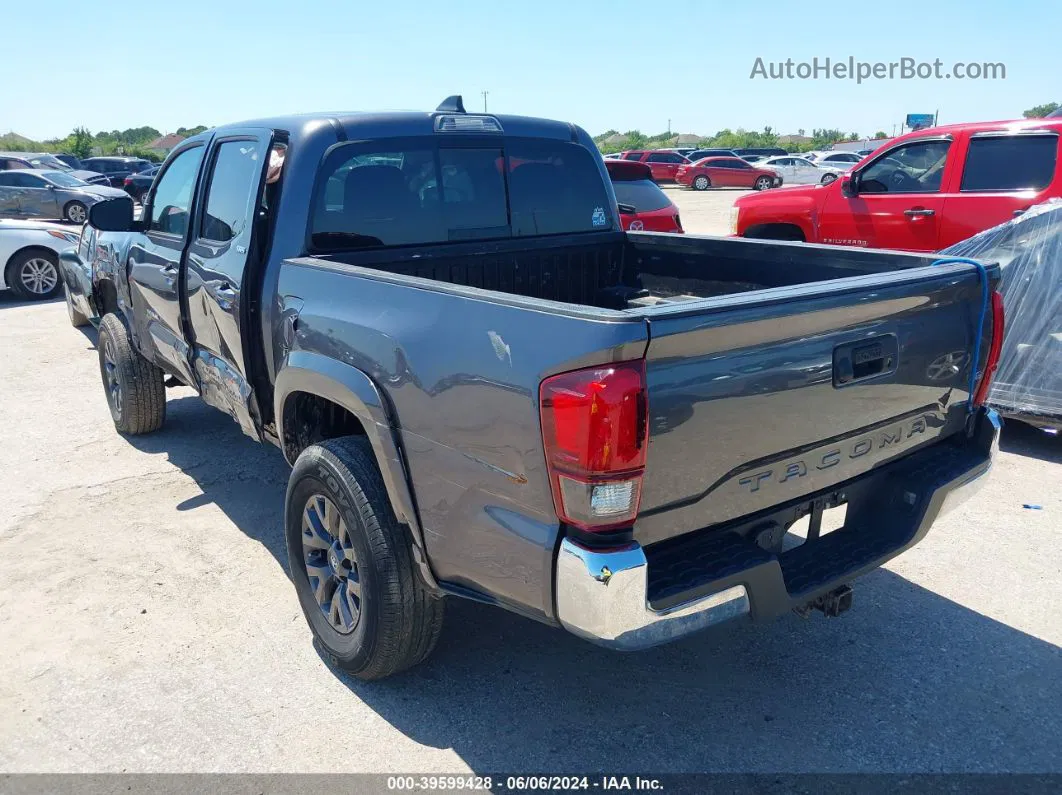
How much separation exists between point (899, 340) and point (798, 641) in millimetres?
1378

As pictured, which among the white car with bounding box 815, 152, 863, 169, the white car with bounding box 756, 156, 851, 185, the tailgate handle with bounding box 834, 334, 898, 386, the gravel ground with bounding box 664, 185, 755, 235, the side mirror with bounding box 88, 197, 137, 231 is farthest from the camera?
the white car with bounding box 815, 152, 863, 169

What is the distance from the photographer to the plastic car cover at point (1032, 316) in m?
5.07

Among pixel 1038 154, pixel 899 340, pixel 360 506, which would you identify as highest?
pixel 1038 154

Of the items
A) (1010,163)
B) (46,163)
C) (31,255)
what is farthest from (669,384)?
(46,163)

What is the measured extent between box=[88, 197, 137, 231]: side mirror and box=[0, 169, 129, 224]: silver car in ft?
56.4

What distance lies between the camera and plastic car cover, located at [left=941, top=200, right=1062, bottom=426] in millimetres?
5070

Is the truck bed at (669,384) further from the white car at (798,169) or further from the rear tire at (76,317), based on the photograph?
the white car at (798,169)

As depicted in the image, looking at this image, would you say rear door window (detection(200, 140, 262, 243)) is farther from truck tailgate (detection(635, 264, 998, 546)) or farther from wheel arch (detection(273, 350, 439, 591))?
truck tailgate (detection(635, 264, 998, 546))

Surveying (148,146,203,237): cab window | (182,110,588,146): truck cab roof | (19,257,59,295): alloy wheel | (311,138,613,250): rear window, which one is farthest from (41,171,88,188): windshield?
(311,138,613,250): rear window

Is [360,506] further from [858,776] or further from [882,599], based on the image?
[882,599]

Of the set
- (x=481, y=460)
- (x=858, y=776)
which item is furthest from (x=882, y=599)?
(x=481, y=460)

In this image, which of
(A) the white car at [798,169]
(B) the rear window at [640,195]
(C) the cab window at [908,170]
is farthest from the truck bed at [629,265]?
(A) the white car at [798,169]

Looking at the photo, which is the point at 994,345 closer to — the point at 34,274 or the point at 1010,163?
the point at 1010,163

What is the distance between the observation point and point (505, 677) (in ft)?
10.6
